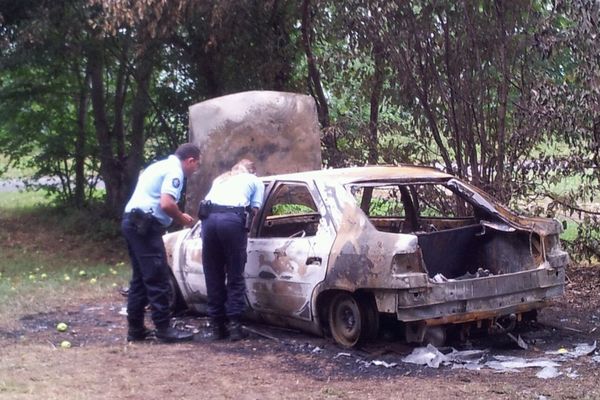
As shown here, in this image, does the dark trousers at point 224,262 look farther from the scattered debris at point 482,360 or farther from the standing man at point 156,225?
the scattered debris at point 482,360

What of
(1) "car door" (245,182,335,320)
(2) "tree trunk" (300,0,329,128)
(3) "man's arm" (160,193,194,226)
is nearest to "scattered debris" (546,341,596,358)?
(1) "car door" (245,182,335,320)

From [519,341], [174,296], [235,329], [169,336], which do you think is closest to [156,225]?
[169,336]

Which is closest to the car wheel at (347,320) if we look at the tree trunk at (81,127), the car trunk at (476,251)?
the car trunk at (476,251)

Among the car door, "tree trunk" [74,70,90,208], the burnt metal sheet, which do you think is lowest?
the car door

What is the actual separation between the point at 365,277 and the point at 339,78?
244 inches

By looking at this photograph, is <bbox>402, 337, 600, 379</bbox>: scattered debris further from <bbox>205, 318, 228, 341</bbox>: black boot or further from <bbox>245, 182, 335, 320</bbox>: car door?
<bbox>205, 318, 228, 341</bbox>: black boot

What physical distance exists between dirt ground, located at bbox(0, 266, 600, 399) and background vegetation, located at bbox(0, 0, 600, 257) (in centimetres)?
222

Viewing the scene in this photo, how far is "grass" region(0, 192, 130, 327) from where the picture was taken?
35.3ft

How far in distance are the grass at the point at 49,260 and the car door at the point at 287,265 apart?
261cm

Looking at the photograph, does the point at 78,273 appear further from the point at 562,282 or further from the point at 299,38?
the point at 562,282

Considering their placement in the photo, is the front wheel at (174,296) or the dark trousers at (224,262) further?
the front wheel at (174,296)

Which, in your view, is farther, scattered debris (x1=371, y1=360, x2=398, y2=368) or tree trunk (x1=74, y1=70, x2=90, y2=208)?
tree trunk (x1=74, y1=70, x2=90, y2=208)

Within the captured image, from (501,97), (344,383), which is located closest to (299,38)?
(501,97)

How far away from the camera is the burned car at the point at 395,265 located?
713cm
